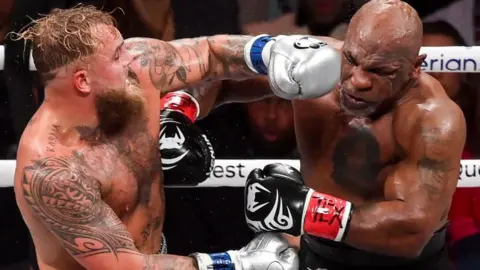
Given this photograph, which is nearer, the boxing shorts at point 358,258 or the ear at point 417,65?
the ear at point 417,65

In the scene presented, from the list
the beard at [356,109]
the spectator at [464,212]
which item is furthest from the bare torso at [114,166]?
the spectator at [464,212]

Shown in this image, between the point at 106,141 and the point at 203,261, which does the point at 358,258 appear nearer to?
the point at 203,261

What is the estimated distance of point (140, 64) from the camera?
56.9 inches

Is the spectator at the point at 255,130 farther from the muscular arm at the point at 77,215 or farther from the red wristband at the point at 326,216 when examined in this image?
the muscular arm at the point at 77,215

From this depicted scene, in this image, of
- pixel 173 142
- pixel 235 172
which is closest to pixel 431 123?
pixel 173 142

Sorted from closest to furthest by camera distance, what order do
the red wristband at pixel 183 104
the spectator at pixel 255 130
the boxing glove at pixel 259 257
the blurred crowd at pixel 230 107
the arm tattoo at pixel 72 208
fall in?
the arm tattoo at pixel 72 208 → the boxing glove at pixel 259 257 → the red wristband at pixel 183 104 → the blurred crowd at pixel 230 107 → the spectator at pixel 255 130

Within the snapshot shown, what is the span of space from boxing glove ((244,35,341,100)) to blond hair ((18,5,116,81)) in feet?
1.09

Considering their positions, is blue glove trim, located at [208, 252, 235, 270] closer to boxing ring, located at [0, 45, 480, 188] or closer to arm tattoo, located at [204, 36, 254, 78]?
arm tattoo, located at [204, 36, 254, 78]

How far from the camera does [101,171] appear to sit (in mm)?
1321

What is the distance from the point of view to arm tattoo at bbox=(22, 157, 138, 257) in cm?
122

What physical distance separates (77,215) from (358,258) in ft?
2.10

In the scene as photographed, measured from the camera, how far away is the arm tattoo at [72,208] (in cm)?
122

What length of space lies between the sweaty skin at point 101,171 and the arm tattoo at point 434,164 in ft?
1.54

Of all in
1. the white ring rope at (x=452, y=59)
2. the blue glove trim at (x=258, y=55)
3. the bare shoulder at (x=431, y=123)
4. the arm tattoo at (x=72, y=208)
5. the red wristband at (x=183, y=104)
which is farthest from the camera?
the white ring rope at (x=452, y=59)
